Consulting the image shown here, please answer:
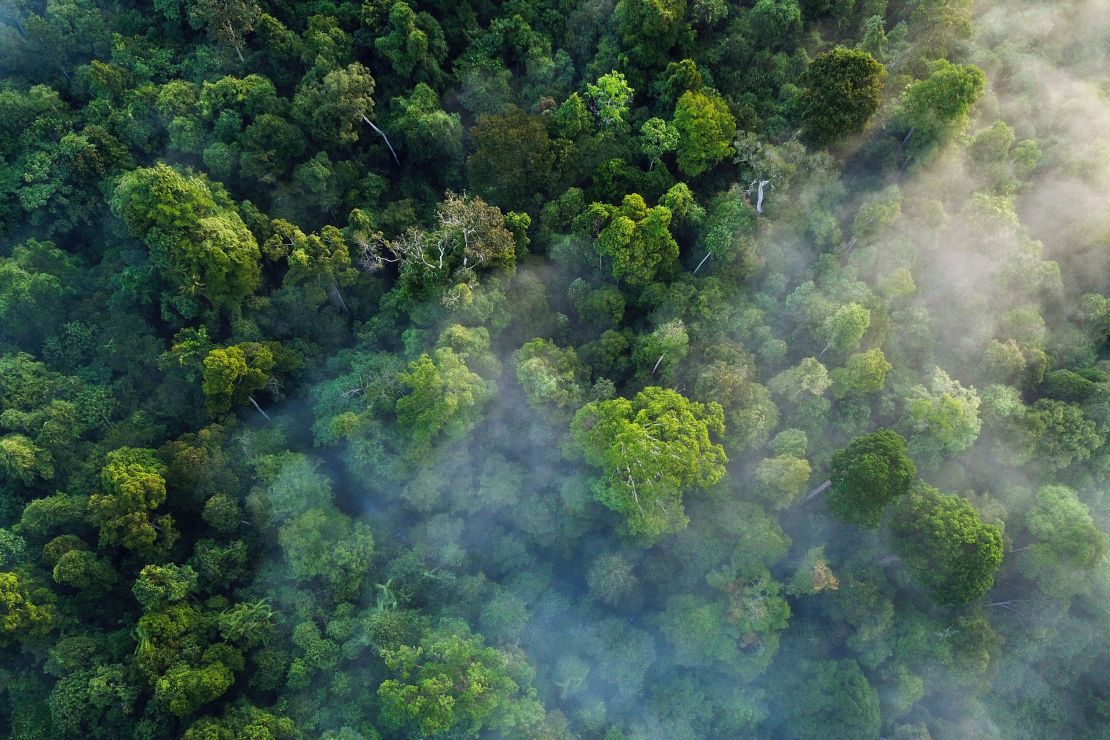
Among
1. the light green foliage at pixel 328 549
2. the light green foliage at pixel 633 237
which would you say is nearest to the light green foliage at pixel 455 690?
the light green foliage at pixel 328 549

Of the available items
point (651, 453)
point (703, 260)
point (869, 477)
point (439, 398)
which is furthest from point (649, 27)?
point (869, 477)

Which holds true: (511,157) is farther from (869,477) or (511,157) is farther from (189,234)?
(869,477)

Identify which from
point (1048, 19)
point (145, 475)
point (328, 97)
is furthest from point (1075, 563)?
point (328, 97)

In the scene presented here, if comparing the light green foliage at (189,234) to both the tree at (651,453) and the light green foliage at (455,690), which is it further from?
the light green foliage at (455,690)

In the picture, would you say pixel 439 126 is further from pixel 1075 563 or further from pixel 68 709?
pixel 1075 563

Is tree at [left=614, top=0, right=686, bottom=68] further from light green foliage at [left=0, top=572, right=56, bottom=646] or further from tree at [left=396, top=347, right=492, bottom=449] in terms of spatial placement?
light green foliage at [left=0, top=572, right=56, bottom=646]

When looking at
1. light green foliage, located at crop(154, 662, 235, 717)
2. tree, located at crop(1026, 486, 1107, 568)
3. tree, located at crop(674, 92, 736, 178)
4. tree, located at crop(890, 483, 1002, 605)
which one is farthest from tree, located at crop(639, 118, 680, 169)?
light green foliage, located at crop(154, 662, 235, 717)
